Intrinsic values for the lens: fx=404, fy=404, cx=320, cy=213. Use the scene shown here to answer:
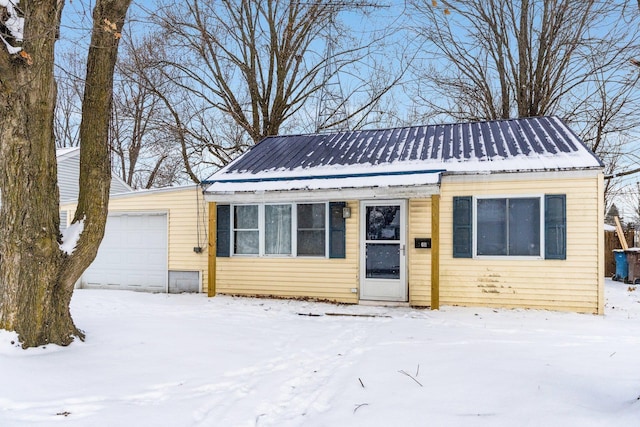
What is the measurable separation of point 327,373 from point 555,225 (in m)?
5.15

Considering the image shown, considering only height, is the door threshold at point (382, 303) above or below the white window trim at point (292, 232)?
below

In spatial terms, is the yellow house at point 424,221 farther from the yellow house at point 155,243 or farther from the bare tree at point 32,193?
the bare tree at point 32,193

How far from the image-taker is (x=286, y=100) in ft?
52.3

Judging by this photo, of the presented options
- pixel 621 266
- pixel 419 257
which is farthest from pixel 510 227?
pixel 621 266

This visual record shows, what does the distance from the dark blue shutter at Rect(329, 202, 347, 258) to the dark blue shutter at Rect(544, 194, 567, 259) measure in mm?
3636

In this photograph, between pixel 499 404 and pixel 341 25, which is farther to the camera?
pixel 341 25

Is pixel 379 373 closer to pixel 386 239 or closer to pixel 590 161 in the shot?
pixel 386 239

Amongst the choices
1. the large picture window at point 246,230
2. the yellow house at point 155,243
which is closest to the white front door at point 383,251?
the large picture window at point 246,230

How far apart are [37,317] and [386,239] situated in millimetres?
5718

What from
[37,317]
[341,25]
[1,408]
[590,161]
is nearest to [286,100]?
[341,25]

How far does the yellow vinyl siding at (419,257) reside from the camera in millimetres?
7672

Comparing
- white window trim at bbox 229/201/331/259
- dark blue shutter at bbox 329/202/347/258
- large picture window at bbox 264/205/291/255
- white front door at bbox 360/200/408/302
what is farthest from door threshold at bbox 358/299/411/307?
large picture window at bbox 264/205/291/255

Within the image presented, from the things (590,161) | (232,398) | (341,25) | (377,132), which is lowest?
(232,398)

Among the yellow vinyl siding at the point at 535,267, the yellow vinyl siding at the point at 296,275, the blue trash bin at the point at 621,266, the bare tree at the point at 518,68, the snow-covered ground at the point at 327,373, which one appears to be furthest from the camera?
the bare tree at the point at 518,68
